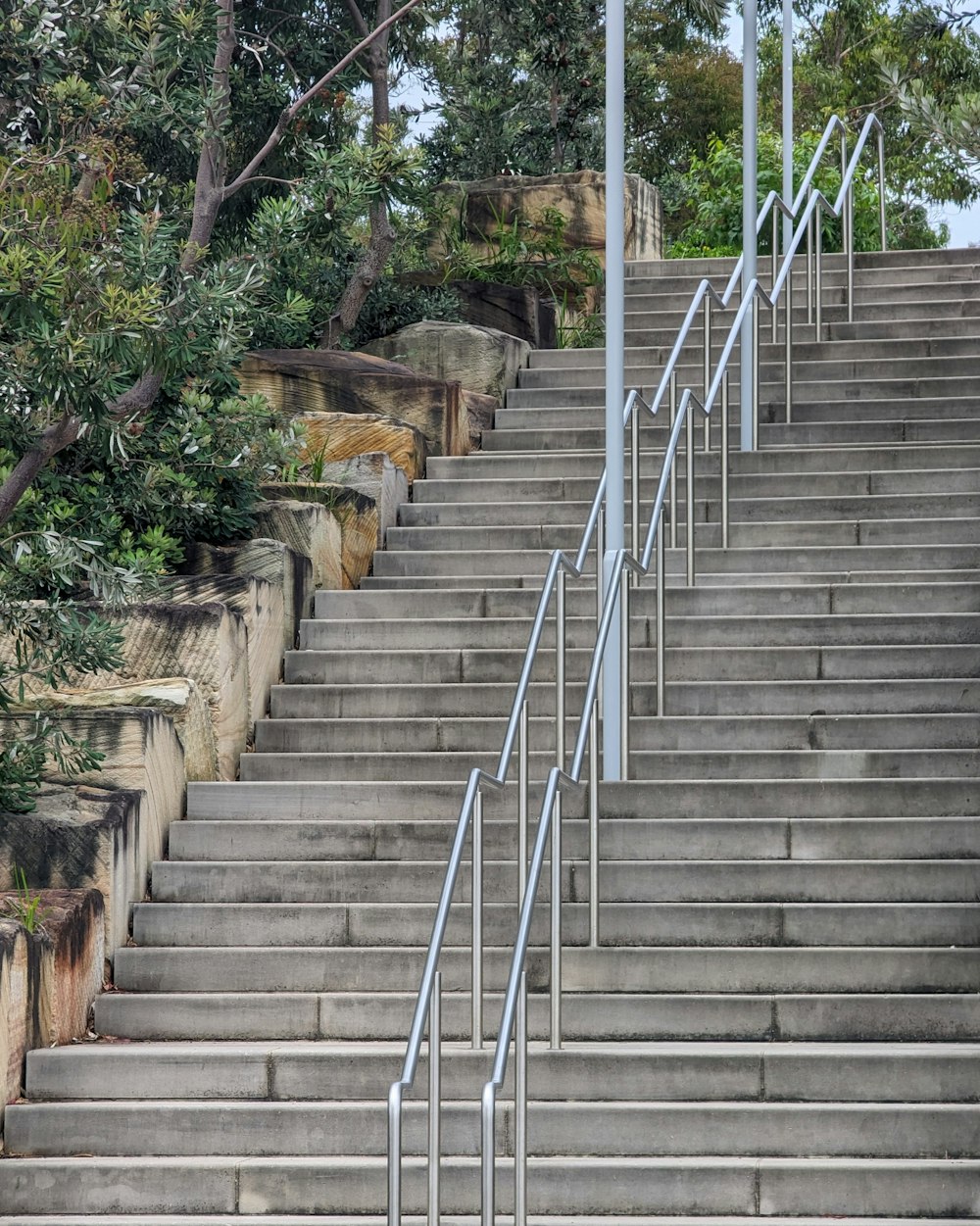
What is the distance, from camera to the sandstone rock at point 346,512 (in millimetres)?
8750

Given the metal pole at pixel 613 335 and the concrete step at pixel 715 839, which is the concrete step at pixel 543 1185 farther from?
the metal pole at pixel 613 335

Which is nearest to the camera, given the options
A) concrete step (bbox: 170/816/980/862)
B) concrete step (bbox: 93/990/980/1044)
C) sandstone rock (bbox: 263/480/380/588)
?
concrete step (bbox: 93/990/980/1044)

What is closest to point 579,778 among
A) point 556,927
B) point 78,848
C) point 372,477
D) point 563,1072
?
point 556,927

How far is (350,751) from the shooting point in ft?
24.6

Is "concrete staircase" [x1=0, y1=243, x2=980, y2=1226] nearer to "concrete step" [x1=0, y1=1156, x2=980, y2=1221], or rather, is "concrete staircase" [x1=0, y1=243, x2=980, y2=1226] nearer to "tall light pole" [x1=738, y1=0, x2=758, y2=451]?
"concrete step" [x1=0, y1=1156, x2=980, y2=1221]

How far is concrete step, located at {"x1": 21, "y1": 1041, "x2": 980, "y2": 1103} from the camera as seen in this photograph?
536cm

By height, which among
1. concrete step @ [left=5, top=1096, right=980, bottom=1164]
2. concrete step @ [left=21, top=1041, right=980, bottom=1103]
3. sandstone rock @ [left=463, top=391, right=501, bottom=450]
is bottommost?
concrete step @ [left=5, top=1096, right=980, bottom=1164]

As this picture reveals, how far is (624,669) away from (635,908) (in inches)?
38.9

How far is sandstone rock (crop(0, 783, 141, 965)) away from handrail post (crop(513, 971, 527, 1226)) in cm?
212

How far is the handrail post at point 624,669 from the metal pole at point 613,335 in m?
0.02

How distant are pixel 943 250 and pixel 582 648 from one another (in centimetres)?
580

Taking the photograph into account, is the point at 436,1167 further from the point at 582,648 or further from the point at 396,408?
the point at 396,408

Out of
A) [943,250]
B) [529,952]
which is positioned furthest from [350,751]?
[943,250]

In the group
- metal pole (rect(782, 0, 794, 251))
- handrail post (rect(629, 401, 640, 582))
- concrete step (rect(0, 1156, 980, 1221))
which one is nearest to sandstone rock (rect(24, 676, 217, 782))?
concrete step (rect(0, 1156, 980, 1221))
